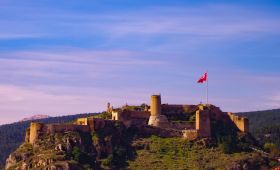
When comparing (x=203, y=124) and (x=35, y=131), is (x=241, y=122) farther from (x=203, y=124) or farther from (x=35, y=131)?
(x=35, y=131)

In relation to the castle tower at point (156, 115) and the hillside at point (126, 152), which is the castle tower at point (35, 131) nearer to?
the hillside at point (126, 152)

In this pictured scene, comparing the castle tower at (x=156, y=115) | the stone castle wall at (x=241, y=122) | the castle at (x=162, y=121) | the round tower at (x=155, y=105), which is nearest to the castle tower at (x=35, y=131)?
the castle at (x=162, y=121)

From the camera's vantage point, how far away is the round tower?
90.4 meters

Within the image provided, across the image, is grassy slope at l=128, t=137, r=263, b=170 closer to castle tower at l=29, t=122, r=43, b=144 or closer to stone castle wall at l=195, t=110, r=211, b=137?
stone castle wall at l=195, t=110, r=211, b=137

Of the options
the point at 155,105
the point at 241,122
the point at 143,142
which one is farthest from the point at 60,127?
the point at 241,122

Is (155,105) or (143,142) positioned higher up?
(155,105)

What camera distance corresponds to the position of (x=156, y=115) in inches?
3558

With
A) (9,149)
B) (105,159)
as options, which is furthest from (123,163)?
(9,149)

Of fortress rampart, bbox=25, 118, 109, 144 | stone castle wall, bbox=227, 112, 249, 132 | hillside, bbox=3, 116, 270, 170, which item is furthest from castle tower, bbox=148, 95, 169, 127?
stone castle wall, bbox=227, 112, 249, 132

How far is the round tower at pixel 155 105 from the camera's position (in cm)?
9044

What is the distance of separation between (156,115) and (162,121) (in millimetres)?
1174

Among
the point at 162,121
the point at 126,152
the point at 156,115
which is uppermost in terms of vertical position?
the point at 156,115

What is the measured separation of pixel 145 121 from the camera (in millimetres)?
90125

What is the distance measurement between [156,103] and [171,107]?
385 centimetres
